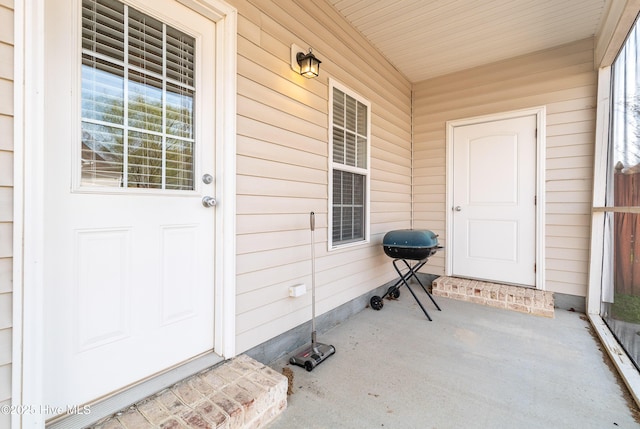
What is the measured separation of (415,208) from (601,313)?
2241mm

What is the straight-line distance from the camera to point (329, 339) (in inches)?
98.7

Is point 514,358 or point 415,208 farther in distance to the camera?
point 415,208

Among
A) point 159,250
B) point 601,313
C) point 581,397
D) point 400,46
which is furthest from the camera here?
point 400,46

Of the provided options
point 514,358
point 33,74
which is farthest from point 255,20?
point 514,358

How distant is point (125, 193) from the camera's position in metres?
1.47

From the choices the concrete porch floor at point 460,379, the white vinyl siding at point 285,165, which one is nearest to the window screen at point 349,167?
the white vinyl siding at point 285,165

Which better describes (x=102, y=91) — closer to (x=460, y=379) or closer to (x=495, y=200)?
(x=460, y=379)

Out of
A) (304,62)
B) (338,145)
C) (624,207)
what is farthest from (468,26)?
(624,207)

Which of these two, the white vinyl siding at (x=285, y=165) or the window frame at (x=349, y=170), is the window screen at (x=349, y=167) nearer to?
the window frame at (x=349, y=170)

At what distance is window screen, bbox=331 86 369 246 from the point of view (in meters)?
2.83

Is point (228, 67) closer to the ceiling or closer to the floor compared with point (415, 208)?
closer to the ceiling

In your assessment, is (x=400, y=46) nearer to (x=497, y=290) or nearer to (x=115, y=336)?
(x=497, y=290)

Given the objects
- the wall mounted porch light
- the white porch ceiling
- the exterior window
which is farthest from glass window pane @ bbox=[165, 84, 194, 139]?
the exterior window

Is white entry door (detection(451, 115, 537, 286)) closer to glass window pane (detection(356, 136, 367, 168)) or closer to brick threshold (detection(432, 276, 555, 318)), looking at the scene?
brick threshold (detection(432, 276, 555, 318))
